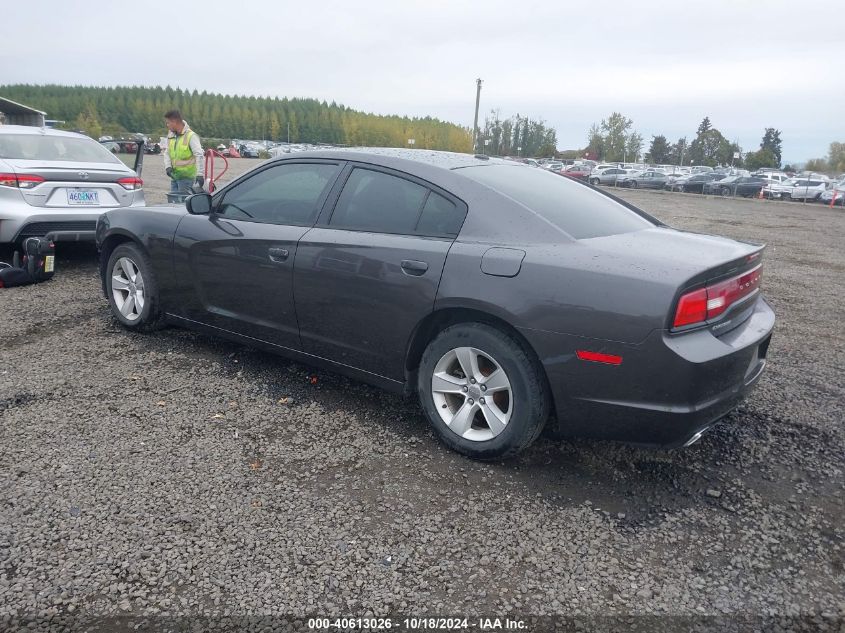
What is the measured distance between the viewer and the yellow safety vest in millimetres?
8219

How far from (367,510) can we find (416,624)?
69 cm

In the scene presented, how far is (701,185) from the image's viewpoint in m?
35.8

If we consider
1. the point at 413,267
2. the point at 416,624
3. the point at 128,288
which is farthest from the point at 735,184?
the point at 416,624

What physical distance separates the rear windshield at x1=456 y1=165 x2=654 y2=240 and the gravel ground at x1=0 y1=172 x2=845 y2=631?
3.91ft

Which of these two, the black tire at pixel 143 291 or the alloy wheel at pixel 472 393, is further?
the black tire at pixel 143 291

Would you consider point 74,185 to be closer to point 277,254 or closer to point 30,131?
point 30,131

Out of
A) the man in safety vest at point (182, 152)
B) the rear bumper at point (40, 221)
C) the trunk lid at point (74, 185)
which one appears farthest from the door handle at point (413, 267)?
the man in safety vest at point (182, 152)

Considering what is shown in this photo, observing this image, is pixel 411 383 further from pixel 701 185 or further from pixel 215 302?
pixel 701 185

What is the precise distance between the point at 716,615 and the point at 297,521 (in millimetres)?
1636

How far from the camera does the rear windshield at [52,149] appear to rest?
6.67 metres

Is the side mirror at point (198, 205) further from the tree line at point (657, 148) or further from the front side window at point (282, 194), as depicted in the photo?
the tree line at point (657, 148)

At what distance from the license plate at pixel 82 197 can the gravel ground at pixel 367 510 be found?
2.92 m

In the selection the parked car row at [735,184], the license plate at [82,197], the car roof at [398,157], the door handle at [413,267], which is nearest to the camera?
the door handle at [413,267]

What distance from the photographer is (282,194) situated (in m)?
4.04
